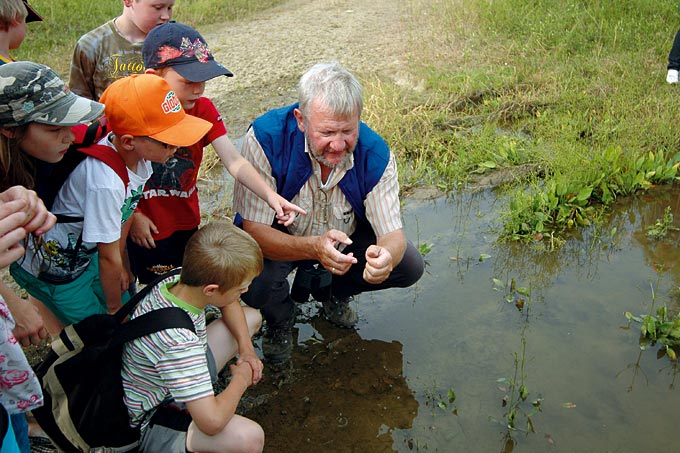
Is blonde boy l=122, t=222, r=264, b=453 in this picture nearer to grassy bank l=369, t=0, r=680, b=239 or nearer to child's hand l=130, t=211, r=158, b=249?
child's hand l=130, t=211, r=158, b=249

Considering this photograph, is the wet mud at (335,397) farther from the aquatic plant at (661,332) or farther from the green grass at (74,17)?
the green grass at (74,17)

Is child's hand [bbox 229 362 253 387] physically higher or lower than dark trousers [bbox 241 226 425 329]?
higher

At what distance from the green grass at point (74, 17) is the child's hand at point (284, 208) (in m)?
5.92

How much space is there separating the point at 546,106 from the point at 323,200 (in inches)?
139

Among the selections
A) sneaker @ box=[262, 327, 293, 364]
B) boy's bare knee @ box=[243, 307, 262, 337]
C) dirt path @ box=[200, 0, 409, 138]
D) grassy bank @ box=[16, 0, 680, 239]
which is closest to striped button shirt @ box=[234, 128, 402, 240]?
boy's bare knee @ box=[243, 307, 262, 337]

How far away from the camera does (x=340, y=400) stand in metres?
3.30

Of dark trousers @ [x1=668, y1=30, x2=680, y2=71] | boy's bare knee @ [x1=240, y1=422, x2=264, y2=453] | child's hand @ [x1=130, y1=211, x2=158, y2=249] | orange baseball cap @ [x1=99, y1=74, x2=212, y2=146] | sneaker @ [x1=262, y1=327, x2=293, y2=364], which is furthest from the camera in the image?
dark trousers @ [x1=668, y1=30, x2=680, y2=71]

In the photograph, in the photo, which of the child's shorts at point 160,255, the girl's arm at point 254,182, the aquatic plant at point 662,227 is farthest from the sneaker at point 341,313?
the aquatic plant at point 662,227

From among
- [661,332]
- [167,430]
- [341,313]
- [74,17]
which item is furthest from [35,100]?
[74,17]

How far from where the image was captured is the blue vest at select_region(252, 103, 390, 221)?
333cm

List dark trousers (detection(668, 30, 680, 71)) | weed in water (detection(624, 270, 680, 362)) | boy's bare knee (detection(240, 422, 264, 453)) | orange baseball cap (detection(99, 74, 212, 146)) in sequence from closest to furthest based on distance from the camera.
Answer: boy's bare knee (detection(240, 422, 264, 453)), orange baseball cap (detection(99, 74, 212, 146)), weed in water (detection(624, 270, 680, 362)), dark trousers (detection(668, 30, 680, 71))

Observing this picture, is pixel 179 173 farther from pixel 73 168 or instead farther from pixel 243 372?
pixel 243 372

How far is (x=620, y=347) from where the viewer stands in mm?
3482

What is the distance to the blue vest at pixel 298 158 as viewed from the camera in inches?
131
